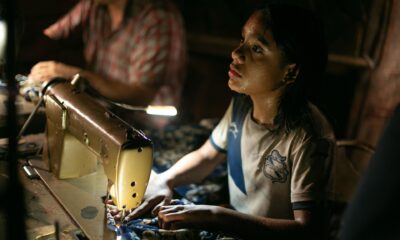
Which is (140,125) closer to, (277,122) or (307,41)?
(277,122)

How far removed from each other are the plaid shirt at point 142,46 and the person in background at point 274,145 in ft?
3.97

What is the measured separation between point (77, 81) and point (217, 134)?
0.78m

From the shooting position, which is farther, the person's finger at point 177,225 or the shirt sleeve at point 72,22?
the shirt sleeve at point 72,22

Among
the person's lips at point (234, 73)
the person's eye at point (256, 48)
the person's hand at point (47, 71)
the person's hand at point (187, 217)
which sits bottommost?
the person's hand at point (187, 217)

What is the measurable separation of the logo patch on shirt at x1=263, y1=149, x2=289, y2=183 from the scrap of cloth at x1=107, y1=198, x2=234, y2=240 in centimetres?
45

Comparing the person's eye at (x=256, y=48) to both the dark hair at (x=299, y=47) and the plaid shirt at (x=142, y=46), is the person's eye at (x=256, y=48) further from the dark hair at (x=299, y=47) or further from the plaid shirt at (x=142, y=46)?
the plaid shirt at (x=142, y=46)

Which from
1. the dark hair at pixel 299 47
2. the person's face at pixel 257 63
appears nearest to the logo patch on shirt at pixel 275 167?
the dark hair at pixel 299 47

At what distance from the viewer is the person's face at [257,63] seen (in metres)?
1.82

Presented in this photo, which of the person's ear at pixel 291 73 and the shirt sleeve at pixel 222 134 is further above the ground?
the person's ear at pixel 291 73

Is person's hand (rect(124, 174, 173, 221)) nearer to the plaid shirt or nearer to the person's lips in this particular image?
the person's lips

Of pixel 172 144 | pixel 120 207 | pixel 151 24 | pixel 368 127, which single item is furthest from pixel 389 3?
pixel 120 207

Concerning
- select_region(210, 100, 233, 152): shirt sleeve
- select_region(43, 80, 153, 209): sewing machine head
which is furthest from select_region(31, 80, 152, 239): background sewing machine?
select_region(210, 100, 233, 152): shirt sleeve

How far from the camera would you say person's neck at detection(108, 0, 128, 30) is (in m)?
3.23

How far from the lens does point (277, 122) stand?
1.94m
